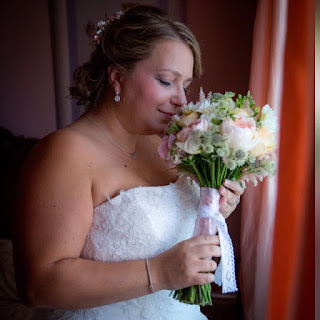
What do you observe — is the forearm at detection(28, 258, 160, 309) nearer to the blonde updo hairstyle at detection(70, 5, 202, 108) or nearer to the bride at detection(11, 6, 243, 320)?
the bride at detection(11, 6, 243, 320)

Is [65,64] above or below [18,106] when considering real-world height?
above

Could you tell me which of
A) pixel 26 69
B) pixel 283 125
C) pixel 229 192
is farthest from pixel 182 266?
pixel 26 69

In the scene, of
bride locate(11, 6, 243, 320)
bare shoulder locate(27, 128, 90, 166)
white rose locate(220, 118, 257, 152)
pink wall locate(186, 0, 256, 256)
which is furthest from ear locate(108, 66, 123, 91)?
pink wall locate(186, 0, 256, 256)

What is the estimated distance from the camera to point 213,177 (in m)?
1.21

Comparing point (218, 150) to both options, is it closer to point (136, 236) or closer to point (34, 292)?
point (136, 236)

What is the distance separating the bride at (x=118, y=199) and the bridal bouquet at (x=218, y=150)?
0.06 m

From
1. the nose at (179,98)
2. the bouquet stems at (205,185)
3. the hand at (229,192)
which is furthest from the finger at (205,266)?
the nose at (179,98)

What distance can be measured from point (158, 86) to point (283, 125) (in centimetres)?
70

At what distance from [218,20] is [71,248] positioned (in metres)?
2.13

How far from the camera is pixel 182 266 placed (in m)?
1.10

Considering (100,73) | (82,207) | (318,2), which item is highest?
(318,2)

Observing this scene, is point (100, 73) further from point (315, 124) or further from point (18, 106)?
point (18, 106)

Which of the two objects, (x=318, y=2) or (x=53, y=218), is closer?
(x=53, y=218)

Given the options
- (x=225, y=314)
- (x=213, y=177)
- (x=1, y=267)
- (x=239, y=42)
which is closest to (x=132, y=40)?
(x=213, y=177)
